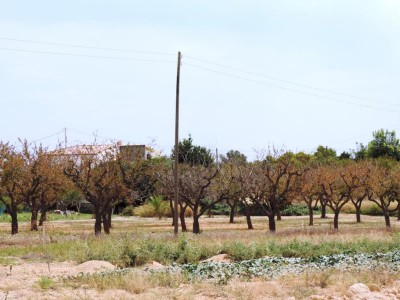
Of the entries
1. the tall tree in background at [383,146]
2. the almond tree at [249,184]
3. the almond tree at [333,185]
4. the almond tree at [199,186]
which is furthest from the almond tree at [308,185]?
the tall tree in background at [383,146]

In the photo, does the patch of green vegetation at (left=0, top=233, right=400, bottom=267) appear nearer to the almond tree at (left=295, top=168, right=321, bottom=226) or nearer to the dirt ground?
the dirt ground

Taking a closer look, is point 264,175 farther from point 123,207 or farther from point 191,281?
point 123,207

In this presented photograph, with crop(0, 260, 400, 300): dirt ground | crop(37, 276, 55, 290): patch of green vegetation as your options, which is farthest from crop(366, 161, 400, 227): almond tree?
crop(37, 276, 55, 290): patch of green vegetation

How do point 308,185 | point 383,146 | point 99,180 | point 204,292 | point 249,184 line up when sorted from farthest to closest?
point 383,146, point 308,185, point 249,184, point 99,180, point 204,292

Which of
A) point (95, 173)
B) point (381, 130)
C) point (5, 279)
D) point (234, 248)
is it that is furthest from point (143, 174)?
point (381, 130)

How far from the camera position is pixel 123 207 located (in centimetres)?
6931

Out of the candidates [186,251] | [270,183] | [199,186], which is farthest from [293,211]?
[186,251]

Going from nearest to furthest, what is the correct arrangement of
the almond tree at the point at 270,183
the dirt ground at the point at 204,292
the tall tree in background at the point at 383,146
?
the dirt ground at the point at 204,292 < the almond tree at the point at 270,183 < the tall tree in background at the point at 383,146

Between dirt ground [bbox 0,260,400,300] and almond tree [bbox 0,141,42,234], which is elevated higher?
almond tree [bbox 0,141,42,234]

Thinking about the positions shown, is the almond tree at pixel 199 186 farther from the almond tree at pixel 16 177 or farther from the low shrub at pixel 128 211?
the low shrub at pixel 128 211

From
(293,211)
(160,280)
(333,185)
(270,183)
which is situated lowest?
(160,280)

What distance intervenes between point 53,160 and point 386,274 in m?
31.3

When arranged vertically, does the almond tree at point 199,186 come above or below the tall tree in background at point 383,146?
below

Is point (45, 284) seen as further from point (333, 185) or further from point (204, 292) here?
point (333, 185)
